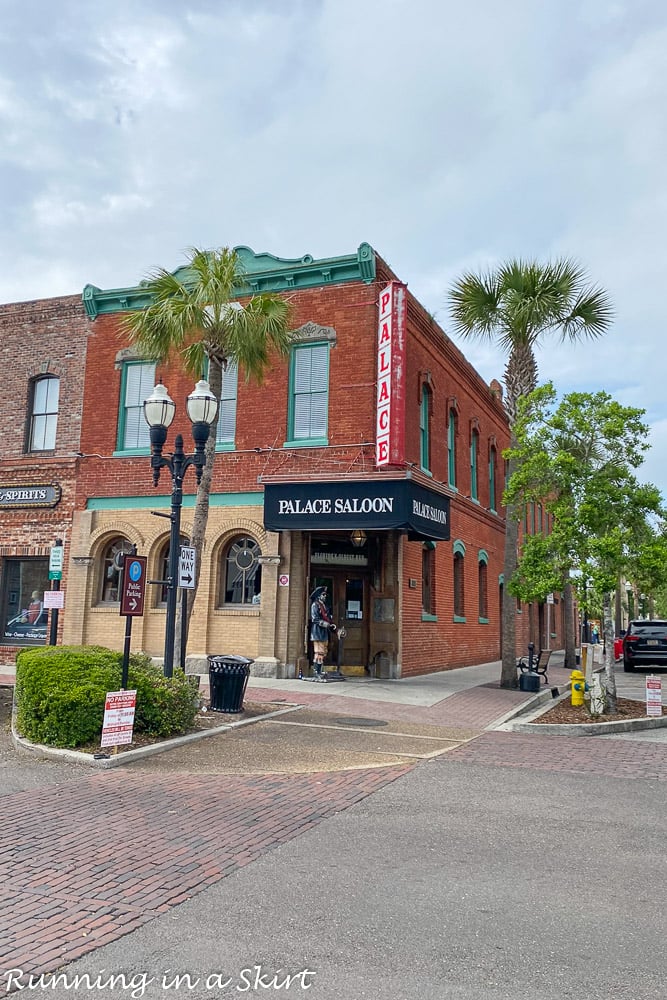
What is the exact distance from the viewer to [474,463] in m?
24.2

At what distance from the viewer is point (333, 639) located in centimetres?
1812

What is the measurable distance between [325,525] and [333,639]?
329cm

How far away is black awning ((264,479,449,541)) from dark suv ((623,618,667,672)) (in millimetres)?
11767

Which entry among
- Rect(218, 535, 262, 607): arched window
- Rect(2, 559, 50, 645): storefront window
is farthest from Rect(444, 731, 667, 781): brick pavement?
Rect(2, 559, 50, 645): storefront window

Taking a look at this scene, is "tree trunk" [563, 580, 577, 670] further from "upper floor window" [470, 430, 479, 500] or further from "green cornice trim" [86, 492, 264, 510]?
"green cornice trim" [86, 492, 264, 510]

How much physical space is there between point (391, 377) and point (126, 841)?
1179cm

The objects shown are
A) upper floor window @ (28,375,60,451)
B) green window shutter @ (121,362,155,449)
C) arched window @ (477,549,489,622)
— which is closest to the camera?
green window shutter @ (121,362,155,449)

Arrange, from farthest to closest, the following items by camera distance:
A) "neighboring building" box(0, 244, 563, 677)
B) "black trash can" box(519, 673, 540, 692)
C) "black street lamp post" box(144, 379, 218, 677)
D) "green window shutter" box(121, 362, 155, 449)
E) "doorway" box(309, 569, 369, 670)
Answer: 1. "green window shutter" box(121, 362, 155, 449)
2. "doorway" box(309, 569, 369, 670)
3. "black trash can" box(519, 673, 540, 692)
4. "neighboring building" box(0, 244, 563, 677)
5. "black street lamp post" box(144, 379, 218, 677)

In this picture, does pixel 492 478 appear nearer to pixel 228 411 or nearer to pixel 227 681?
pixel 228 411

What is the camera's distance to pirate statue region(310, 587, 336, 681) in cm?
1641

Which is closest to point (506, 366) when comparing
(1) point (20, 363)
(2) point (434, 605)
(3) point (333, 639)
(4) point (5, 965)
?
(2) point (434, 605)

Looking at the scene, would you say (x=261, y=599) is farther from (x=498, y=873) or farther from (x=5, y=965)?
(x=5, y=965)

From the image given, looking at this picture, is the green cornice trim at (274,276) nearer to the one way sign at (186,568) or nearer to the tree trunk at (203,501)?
the tree trunk at (203,501)

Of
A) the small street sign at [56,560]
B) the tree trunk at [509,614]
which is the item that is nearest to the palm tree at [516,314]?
the tree trunk at [509,614]
